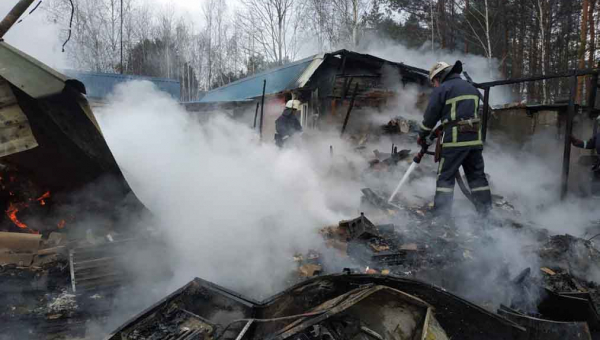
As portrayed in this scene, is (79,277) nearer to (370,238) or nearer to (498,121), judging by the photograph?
(370,238)

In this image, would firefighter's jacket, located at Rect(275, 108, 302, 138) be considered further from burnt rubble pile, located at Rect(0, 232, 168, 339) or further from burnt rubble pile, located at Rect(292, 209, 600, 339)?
burnt rubble pile, located at Rect(0, 232, 168, 339)

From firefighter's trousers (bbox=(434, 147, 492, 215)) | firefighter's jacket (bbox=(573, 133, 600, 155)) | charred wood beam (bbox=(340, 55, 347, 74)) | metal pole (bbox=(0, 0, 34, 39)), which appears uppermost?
charred wood beam (bbox=(340, 55, 347, 74))

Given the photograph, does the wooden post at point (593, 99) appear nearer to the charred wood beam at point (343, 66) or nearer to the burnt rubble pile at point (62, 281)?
the charred wood beam at point (343, 66)

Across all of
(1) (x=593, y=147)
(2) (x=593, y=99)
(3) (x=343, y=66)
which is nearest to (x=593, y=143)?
(1) (x=593, y=147)

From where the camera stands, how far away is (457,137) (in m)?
4.28

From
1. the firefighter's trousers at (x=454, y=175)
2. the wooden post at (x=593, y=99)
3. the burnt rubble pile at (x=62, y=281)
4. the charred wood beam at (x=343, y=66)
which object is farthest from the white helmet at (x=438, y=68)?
the charred wood beam at (x=343, y=66)

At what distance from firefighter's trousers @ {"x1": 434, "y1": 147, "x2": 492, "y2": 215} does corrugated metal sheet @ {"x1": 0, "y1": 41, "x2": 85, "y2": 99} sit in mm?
4170

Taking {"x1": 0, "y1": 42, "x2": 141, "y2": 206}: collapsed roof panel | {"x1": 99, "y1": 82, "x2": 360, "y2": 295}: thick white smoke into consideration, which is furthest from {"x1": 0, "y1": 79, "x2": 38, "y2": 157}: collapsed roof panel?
{"x1": 99, "y1": 82, "x2": 360, "y2": 295}: thick white smoke

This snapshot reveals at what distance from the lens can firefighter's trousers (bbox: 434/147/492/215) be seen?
4309 mm

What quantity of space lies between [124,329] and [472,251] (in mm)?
3318

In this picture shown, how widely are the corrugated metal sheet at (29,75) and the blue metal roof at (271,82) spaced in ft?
24.1

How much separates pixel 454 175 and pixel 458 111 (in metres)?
0.77

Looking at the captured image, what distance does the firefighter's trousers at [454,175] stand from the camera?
14.1 ft

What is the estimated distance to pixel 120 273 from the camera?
3488 mm
